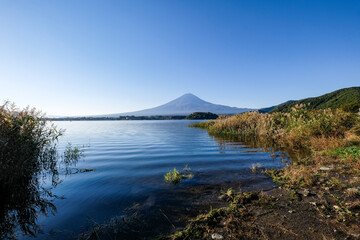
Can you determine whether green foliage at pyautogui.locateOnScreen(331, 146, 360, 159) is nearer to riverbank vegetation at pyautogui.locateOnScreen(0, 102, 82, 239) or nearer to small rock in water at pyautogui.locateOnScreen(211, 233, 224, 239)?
small rock in water at pyautogui.locateOnScreen(211, 233, 224, 239)

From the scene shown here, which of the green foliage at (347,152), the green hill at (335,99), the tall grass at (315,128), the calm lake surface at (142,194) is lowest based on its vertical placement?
the calm lake surface at (142,194)

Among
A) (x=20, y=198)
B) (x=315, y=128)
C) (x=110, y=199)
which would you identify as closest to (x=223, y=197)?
(x=110, y=199)

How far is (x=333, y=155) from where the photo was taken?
8.62m

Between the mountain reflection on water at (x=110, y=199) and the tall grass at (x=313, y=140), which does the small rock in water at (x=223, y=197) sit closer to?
the mountain reflection on water at (x=110, y=199)

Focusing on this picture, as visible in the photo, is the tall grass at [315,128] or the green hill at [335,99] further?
the green hill at [335,99]

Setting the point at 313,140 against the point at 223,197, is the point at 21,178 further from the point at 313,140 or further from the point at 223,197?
the point at 313,140

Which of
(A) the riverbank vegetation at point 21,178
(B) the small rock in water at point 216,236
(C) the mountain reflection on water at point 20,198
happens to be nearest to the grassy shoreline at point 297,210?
(B) the small rock in water at point 216,236

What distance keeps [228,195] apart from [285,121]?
16602mm

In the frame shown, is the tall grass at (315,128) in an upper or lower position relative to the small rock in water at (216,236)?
upper

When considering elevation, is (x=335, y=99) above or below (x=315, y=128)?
above

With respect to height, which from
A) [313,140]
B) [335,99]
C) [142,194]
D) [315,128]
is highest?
[335,99]

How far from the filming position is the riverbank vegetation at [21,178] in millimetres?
4215

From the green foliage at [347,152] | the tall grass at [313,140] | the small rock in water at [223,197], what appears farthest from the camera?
the green foliage at [347,152]

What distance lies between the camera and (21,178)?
5.95 m
